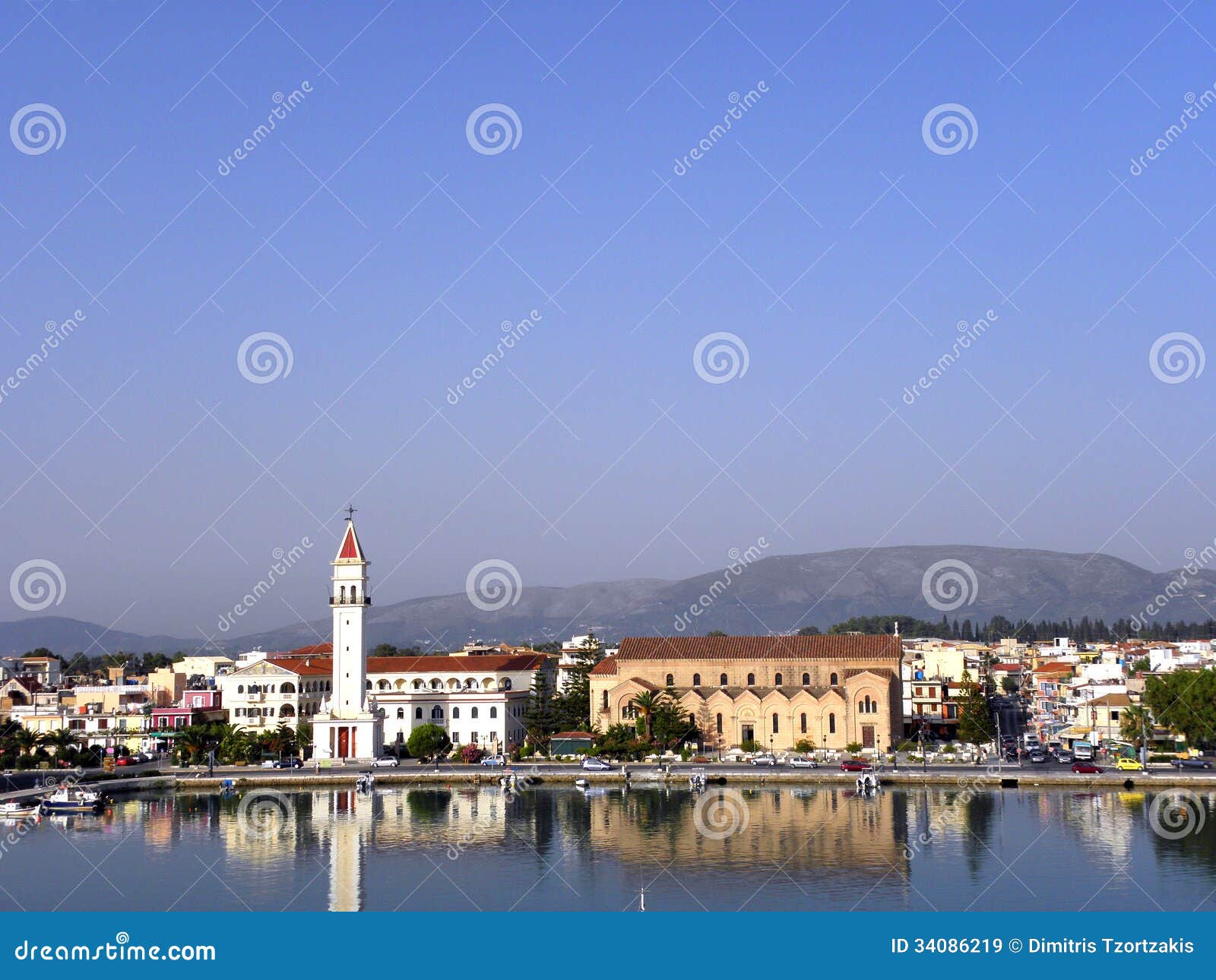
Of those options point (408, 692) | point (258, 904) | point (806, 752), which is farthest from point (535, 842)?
point (408, 692)

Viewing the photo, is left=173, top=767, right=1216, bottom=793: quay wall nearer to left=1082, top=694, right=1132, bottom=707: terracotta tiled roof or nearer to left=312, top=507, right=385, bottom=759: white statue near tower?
left=312, top=507, right=385, bottom=759: white statue near tower

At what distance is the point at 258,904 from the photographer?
92.5 ft

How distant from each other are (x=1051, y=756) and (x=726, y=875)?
27.5 m

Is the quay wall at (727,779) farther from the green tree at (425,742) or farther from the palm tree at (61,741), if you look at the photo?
the palm tree at (61,741)

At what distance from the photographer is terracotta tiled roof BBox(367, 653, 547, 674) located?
6103 cm

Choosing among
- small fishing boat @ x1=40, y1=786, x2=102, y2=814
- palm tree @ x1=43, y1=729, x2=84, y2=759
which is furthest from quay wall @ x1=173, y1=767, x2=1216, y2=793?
palm tree @ x1=43, y1=729, x2=84, y2=759

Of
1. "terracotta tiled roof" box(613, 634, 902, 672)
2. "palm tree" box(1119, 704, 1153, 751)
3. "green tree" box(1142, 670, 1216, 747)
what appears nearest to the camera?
"palm tree" box(1119, 704, 1153, 751)

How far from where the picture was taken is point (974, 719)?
56281 millimetres

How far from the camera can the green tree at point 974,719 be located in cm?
5594

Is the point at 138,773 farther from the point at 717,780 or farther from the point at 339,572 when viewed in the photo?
the point at 717,780

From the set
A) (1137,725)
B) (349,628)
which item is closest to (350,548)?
(349,628)

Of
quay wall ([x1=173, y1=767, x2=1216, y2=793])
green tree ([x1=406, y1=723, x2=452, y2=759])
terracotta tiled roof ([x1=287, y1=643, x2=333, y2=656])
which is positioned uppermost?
terracotta tiled roof ([x1=287, y1=643, x2=333, y2=656])

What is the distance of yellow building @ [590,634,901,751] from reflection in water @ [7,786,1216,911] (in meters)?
9.44

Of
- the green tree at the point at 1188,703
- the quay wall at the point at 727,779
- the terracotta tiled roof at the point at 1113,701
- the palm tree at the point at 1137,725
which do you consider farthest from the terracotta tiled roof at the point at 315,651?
the green tree at the point at 1188,703
